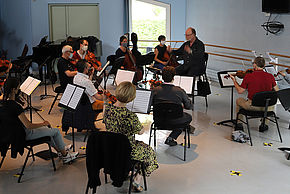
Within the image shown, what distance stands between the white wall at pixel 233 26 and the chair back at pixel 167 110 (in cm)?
432

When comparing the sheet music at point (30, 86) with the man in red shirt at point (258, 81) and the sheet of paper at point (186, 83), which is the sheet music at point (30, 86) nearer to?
the sheet of paper at point (186, 83)

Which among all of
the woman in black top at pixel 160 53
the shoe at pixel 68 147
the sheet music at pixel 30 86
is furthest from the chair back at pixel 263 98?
the woman in black top at pixel 160 53

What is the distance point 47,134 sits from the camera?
4590 millimetres

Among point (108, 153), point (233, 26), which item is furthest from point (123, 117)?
point (233, 26)

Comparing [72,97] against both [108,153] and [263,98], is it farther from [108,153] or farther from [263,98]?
[263,98]

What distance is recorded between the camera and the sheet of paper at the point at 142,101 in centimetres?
479

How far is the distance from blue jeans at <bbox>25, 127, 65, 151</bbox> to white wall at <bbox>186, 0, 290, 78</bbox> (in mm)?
5437

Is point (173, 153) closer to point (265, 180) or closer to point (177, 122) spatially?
point (177, 122)

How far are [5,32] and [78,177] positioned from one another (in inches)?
362

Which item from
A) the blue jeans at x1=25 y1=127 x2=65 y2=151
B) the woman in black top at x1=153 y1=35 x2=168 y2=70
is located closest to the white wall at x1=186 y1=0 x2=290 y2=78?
the woman in black top at x1=153 y1=35 x2=168 y2=70

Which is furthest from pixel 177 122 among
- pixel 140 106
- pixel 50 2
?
pixel 50 2

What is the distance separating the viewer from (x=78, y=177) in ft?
15.1

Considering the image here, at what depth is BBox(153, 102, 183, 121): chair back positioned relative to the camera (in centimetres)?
488

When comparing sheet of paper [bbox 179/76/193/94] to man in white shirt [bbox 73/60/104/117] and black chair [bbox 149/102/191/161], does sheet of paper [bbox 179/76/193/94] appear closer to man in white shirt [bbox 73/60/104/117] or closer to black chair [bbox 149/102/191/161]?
black chair [bbox 149/102/191/161]
